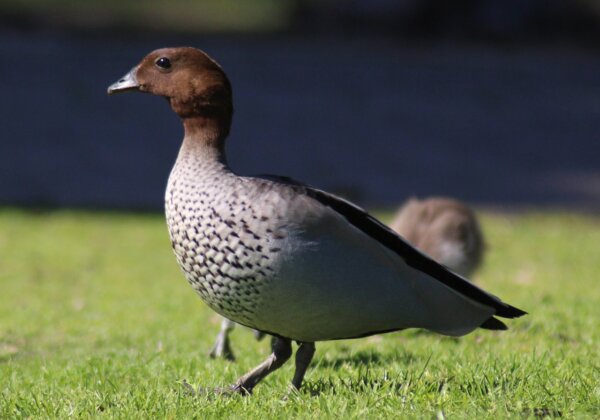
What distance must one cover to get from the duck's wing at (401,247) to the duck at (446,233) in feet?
9.45

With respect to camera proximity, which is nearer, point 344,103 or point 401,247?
point 401,247

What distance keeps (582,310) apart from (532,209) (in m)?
5.72

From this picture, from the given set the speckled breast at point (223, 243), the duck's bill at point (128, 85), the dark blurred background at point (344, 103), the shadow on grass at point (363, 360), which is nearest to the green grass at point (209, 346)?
the shadow on grass at point (363, 360)

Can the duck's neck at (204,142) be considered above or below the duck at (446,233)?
above

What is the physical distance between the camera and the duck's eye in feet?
17.0

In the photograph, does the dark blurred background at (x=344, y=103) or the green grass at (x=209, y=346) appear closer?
the green grass at (x=209, y=346)

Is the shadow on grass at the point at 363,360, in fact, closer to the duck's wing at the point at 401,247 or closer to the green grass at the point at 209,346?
the green grass at the point at 209,346

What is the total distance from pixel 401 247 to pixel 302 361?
74 centimetres

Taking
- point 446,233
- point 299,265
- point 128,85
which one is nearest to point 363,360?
point 299,265

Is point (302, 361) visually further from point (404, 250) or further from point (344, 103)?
point (344, 103)

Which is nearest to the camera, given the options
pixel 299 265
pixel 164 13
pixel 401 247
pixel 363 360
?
pixel 299 265

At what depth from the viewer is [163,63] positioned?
5195mm

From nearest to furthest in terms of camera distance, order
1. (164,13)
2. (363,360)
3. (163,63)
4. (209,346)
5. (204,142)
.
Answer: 1. (204,142)
2. (163,63)
3. (363,360)
4. (209,346)
5. (164,13)

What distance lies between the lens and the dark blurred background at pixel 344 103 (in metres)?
14.1
